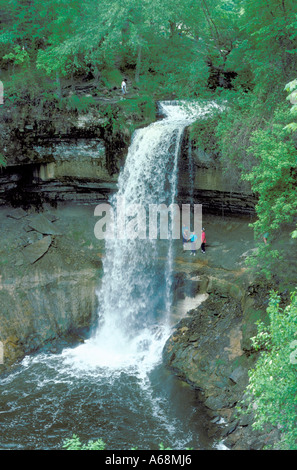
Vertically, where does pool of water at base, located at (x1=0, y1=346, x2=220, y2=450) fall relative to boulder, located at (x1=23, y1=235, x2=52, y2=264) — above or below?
below

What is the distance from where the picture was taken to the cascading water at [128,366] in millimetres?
12023

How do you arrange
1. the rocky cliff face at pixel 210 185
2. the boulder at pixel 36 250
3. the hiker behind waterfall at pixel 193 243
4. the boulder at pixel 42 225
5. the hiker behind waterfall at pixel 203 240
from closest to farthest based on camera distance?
the rocky cliff face at pixel 210 185 → the hiker behind waterfall at pixel 203 240 → the hiker behind waterfall at pixel 193 243 → the boulder at pixel 36 250 → the boulder at pixel 42 225

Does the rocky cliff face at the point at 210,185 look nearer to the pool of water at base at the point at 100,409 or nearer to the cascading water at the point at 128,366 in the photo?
the cascading water at the point at 128,366

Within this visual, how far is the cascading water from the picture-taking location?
473 inches

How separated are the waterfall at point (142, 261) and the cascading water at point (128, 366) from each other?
4cm

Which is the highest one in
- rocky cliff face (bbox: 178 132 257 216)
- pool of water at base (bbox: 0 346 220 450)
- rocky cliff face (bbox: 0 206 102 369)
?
rocky cliff face (bbox: 178 132 257 216)

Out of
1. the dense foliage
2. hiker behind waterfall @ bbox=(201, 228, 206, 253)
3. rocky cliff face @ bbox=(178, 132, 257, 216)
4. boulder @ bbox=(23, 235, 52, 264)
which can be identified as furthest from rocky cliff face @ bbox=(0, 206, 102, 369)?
the dense foliage

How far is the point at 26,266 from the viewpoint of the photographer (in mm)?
18531

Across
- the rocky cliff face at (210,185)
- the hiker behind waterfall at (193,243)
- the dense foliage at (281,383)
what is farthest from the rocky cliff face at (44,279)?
the dense foliage at (281,383)

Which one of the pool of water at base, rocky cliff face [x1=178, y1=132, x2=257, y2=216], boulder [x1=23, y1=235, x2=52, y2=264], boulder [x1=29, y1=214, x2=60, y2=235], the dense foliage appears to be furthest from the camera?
boulder [x1=29, y1=214, x2=60, y2=235]

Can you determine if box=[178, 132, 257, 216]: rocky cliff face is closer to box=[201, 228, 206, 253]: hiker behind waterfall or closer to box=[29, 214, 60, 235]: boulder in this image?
box=[201, 228, 206, 253]: hiker behind waterfall

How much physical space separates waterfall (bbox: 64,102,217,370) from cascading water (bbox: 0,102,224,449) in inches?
1.7

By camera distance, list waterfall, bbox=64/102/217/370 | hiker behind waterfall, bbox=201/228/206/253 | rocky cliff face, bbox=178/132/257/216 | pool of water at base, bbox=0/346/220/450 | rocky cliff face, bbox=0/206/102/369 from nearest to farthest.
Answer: pool of water at base, bbox=0/346/220/450, rocky cliff face, bbox=0/206/102/369, waterfall, bbox=64/102/217/370, rocky cliff face, bbox=178/132/257/216, hiker behind waterfall, bbox=201/228/206/253

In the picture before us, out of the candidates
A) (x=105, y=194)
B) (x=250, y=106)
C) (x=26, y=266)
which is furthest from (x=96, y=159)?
(x=250, y=106)
